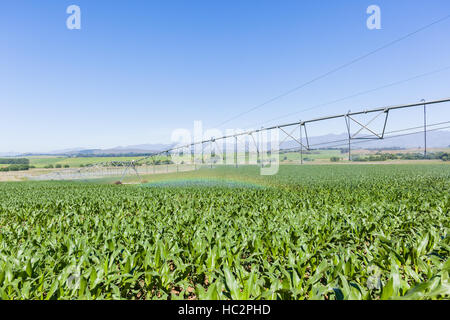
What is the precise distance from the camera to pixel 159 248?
454 centimetres

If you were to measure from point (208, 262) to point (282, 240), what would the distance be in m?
1.98

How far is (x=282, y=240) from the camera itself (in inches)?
209

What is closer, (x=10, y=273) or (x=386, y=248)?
(x=10, y=273)

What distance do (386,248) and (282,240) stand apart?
2.09 metres

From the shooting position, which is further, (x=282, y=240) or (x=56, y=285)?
(x=282, y=240)

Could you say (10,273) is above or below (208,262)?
above

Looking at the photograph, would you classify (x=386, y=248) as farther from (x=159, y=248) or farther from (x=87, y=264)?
(x=87, y=264)
